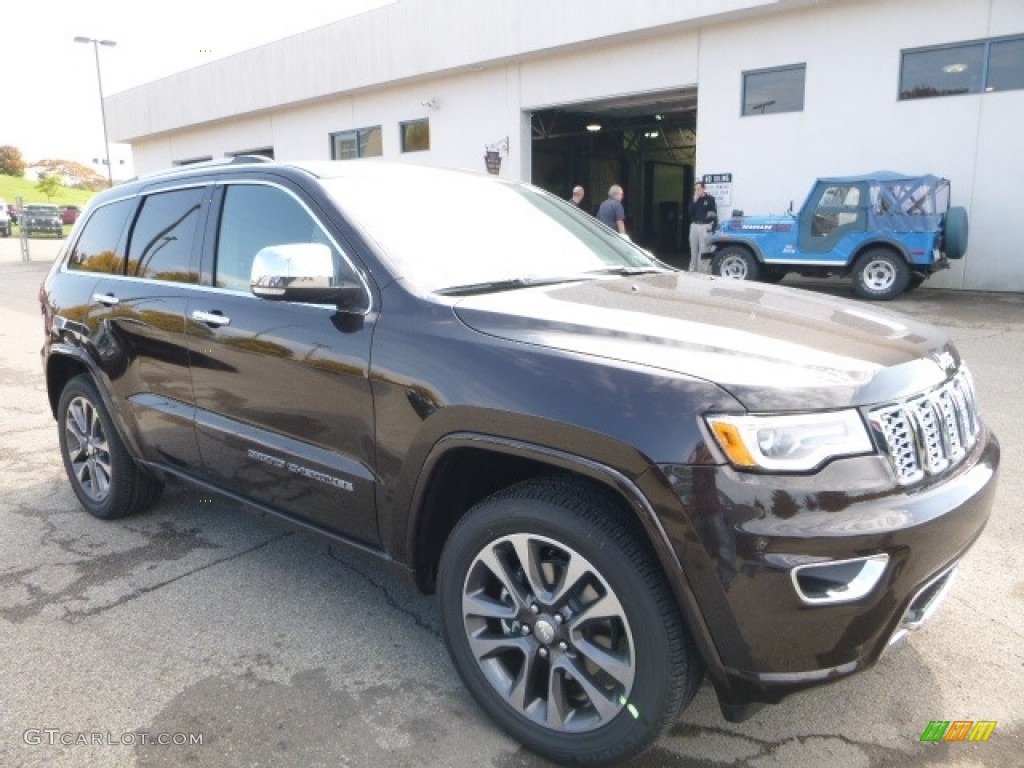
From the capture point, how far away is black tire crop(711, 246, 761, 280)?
46.5 ft

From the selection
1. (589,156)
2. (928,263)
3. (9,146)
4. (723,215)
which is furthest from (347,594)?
(9,146)

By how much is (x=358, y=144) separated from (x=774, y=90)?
12.7m

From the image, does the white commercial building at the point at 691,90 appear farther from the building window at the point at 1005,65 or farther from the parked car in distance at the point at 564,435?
the parked car in distance at the point at 564,435

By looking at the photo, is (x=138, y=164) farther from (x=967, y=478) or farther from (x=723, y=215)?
(x=967, y=478)

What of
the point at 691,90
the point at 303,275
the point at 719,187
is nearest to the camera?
the point at 303,275

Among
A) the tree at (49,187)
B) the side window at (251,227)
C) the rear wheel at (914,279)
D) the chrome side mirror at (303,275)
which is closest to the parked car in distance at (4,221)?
the tree at (49,187)

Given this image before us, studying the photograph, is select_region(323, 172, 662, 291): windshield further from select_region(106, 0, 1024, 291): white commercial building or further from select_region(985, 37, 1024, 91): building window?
select_region(985, 37, 1024, 91): building window

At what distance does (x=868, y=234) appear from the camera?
12.8 metres

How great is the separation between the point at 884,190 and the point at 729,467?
12411 mm

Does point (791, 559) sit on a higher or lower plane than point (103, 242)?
lower

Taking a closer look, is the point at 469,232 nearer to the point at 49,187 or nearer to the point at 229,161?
the point at 229,161

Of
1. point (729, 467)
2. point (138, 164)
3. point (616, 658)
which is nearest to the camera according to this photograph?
point (729, 467)

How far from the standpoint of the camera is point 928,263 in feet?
40.8

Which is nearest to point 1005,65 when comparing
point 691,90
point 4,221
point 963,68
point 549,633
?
point 963,68
